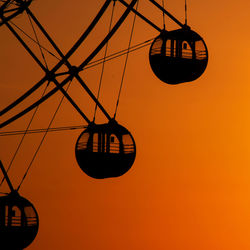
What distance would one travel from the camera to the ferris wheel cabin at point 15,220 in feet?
58.1

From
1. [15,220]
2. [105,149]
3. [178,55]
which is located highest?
[178,55]

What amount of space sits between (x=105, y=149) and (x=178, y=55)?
2156mm

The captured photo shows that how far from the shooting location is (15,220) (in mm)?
17859

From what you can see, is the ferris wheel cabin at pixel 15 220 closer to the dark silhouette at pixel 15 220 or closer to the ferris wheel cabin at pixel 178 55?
the dark silhouette at pixel 15 220

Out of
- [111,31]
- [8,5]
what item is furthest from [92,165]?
[8,5]

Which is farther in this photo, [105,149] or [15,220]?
[15,220]

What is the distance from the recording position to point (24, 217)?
17953 millimetres

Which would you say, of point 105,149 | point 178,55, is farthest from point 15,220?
point 178,55

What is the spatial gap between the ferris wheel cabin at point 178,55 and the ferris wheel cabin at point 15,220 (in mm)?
3667

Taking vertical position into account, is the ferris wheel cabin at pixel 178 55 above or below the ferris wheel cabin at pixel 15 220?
above

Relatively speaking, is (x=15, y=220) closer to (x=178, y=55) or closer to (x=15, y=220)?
(x=15, y=220)

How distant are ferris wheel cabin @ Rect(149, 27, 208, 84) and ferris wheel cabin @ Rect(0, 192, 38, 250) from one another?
367cm

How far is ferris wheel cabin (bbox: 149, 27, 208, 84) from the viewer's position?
16.5 metres

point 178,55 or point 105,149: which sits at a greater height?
point 178,55
